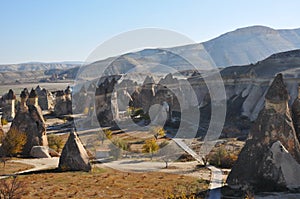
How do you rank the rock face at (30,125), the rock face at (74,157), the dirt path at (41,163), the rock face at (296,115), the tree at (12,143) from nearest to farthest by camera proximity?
the rock face at (296,115) → the rock face at (74,157) → the dirt path at (41,163) → the tree at (12,143) → the rock face at (30,125)

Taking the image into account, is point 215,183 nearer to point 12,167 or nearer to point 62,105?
point 12,167

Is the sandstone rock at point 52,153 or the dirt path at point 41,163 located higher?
the sandstone rock at point 52,153

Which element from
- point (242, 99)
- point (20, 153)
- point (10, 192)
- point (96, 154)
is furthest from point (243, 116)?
point (10, 192)

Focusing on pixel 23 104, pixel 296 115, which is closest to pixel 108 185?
pixel 296 115

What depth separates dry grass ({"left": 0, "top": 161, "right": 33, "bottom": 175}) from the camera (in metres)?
24.3

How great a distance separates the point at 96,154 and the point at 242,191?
16246mm

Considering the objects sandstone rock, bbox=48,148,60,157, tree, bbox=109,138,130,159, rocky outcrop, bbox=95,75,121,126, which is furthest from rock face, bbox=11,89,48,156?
rocky outcrop, bbox=95,75,121,126

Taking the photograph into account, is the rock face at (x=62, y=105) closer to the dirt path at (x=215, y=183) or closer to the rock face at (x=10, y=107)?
the rock face at (x=10, y=107)

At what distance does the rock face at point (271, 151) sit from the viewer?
720 inches

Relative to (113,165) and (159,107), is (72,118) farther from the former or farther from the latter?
(113,165)

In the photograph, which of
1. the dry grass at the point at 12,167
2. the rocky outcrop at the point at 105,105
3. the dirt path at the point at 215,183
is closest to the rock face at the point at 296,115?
the dirt path at the point at 215,183

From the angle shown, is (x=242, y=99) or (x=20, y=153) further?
(x=242, y=99)

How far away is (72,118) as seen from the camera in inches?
2286

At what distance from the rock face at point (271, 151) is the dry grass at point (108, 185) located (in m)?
2.54
